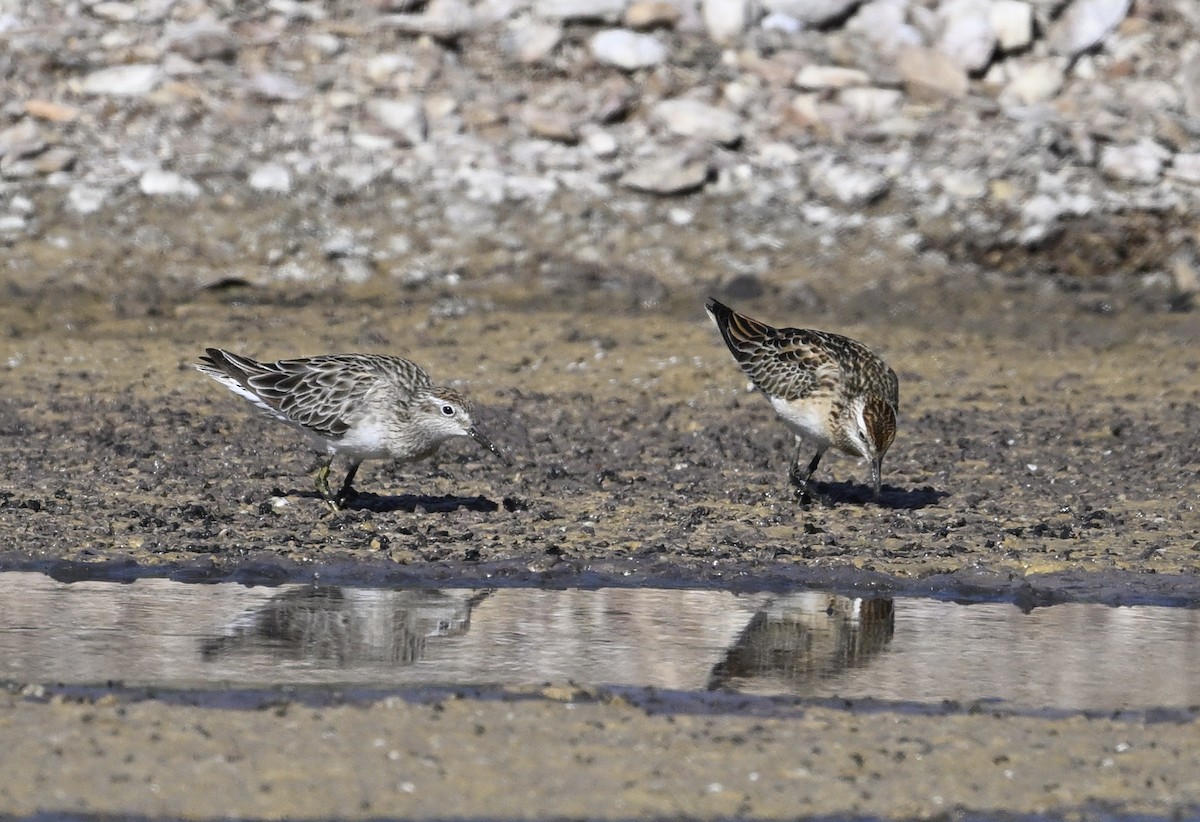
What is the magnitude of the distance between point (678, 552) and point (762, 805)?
4.15m

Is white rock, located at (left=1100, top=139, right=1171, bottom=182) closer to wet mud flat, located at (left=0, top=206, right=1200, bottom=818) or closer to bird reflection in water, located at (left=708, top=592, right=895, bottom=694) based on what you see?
wet mud flat, located at (left=0, top=206, right=1200, bottom=818)

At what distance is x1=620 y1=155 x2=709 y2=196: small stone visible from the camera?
1836 cm

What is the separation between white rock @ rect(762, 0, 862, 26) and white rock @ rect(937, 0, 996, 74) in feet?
3.26

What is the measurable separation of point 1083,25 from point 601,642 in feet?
44.6

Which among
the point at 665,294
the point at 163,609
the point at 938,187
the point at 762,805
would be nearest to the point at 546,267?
the point at 665,294

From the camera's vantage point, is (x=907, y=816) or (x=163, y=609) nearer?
(x=907, y=816)

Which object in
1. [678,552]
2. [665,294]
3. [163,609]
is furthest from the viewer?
[665,294]

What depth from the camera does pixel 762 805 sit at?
20.2ft

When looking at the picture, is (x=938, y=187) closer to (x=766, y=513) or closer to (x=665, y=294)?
(x=665, y=294)

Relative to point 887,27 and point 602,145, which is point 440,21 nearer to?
point 602,145

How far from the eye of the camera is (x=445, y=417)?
10.9m

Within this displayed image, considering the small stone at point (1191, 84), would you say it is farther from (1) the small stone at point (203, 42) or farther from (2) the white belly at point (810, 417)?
(1) the small stone at point (203, 42)

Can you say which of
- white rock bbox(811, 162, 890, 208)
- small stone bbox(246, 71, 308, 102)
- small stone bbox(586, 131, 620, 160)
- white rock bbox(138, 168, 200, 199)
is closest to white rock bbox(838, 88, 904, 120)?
white rock bbox(811, 162, 890, 208)

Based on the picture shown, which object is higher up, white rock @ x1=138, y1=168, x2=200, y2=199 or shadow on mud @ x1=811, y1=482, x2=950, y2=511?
white rock @ x1=138, y1=168, x2=200, y2=199
